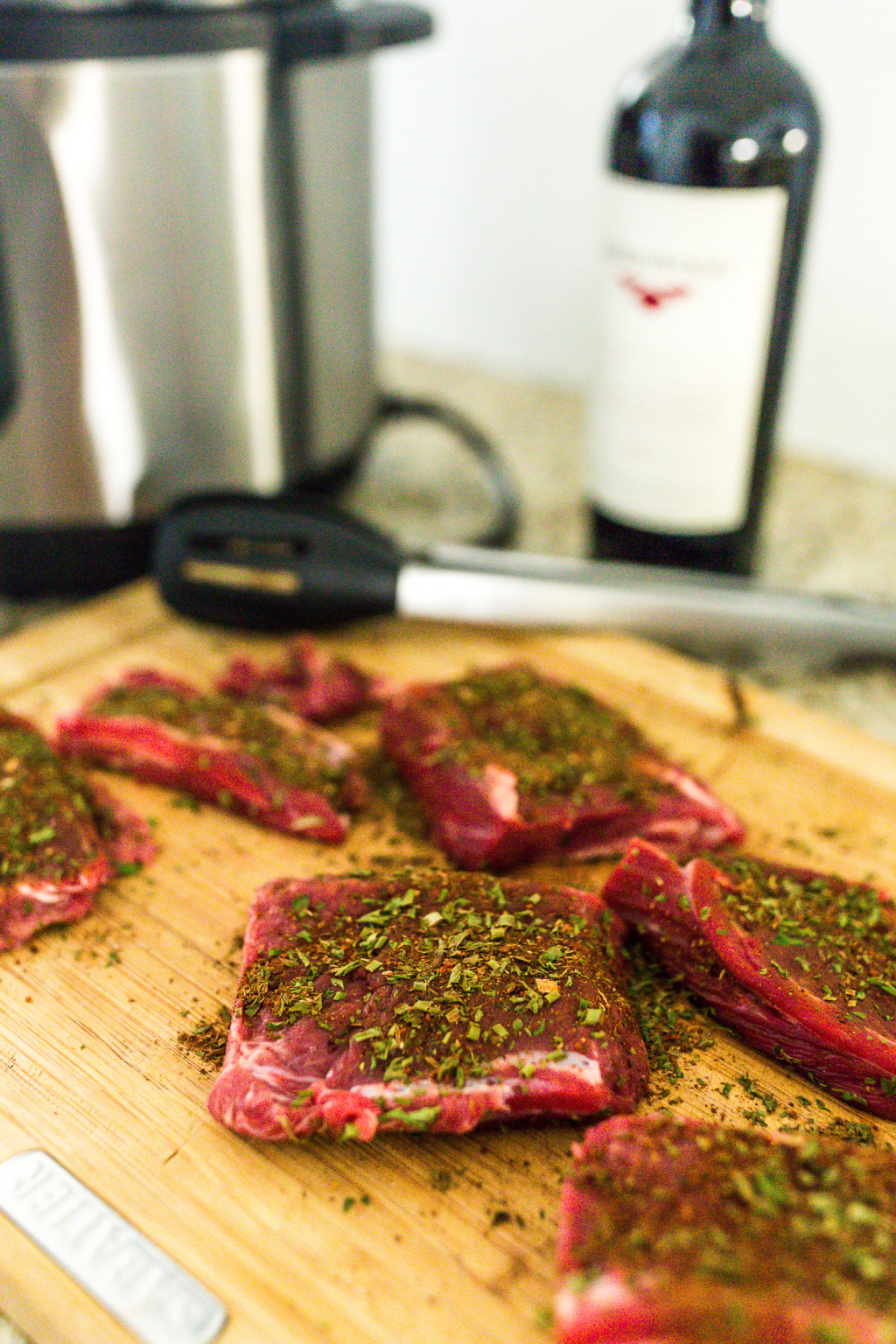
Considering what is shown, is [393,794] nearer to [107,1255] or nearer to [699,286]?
[107,1255]

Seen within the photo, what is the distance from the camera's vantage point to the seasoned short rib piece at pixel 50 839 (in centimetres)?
124

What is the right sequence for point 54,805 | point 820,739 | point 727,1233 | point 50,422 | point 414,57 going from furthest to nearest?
point 414,57 < point 50,422 < point 820,739 < point 54,805 < point 727,1233

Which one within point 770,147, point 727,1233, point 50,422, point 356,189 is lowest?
point 727,1233

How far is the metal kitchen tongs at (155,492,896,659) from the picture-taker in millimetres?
1683

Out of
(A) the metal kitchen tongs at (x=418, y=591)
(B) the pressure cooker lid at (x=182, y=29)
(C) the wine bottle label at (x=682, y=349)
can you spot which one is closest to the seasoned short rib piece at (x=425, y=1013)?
(A) the metal kitchen tongs at (x=418, y=591)

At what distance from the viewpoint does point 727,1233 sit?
87 centimetres

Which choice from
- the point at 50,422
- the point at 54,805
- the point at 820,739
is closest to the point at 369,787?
the point at 54,805

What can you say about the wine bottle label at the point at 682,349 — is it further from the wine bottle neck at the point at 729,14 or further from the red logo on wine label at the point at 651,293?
the wine bottle neck at the point at 729,14

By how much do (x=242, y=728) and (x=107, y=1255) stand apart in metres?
0.70

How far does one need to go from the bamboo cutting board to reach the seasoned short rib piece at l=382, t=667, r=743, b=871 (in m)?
0.07

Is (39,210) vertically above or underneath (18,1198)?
above

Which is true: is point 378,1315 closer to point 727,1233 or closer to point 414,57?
point 727,1233

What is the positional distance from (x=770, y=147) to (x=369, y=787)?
982 millimetres

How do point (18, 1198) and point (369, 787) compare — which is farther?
point (369, 787)
